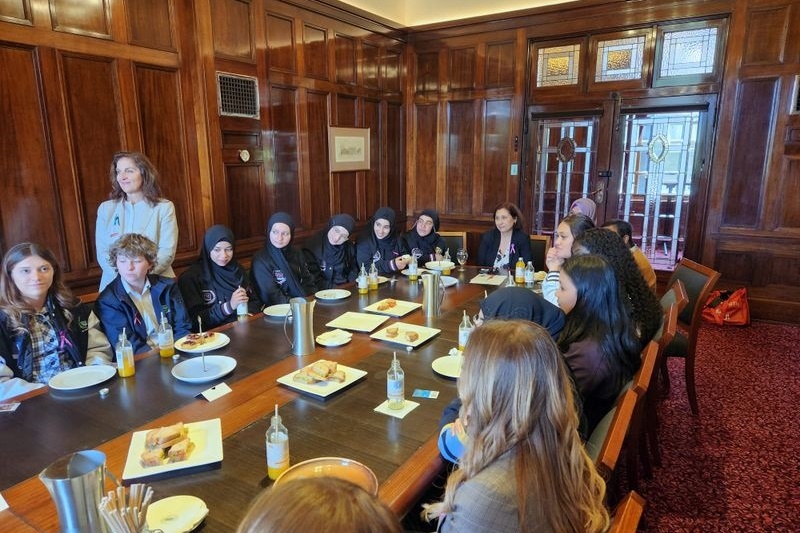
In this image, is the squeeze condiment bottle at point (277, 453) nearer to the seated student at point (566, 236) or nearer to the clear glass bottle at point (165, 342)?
the clear glass bottle at point (165, 342)

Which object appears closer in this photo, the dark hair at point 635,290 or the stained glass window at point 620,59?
the dark hair at point 635,290

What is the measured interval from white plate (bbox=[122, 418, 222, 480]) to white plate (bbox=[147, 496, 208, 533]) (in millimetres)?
119

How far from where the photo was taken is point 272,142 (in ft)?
14.3

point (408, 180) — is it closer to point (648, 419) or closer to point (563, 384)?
point (648, 419)

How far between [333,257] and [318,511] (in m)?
3.33

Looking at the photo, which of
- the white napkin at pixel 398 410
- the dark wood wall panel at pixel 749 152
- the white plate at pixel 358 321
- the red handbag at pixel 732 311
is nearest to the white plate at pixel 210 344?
the white plate at pixel 358 321

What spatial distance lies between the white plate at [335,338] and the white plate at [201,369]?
369mm

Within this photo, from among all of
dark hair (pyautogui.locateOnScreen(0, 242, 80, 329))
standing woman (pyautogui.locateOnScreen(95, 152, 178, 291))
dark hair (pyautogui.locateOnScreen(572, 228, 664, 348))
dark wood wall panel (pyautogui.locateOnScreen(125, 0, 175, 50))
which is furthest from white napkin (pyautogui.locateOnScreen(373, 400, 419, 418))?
dark wood wall panel (pyautogui.locateOnScreen(125, 0, 175, 50))

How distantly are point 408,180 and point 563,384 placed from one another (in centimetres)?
538

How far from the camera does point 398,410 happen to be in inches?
60.2

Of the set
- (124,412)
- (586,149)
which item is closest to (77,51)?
(124,412)

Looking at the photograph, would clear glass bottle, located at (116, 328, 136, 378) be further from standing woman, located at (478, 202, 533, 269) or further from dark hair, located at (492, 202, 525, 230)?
dark hair, located at (492, 202, 525, 230)

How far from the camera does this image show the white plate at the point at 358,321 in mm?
2254

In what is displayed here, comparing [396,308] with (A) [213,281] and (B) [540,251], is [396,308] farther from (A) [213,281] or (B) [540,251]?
(B) [540,251]
